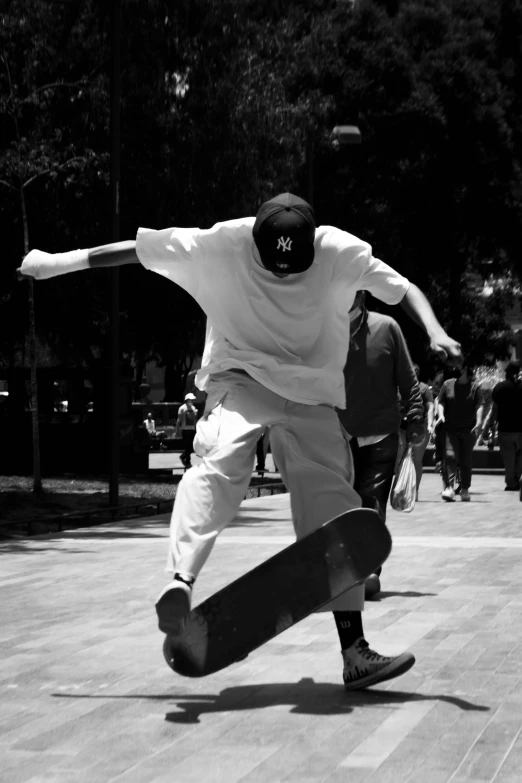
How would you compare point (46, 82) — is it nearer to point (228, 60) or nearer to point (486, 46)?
point (228, 60)

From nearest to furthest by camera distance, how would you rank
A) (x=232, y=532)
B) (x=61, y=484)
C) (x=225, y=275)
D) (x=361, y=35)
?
(x=225, y=275)
(x=232, y=532)
(x=61, y=484)
(x=361, y=35)

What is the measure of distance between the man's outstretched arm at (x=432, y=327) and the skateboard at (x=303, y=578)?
59 centimetres

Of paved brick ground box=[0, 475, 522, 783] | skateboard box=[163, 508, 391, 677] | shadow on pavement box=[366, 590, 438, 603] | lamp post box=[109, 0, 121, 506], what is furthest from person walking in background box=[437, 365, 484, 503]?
skateboard box=[163, 508, 391, 677]

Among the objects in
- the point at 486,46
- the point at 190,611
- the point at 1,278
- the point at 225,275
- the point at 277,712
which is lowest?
the point at 277,712

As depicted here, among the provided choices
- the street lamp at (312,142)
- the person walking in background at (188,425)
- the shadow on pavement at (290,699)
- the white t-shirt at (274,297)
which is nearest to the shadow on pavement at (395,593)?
the shadow on pavement at (290,699)

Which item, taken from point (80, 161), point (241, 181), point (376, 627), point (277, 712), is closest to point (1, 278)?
point (80, 161)

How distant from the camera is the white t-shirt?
4746mm

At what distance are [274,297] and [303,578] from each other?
38.3 inches

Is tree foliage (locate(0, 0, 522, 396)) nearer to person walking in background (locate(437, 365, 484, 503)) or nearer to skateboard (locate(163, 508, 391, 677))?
person walking in background (locate(437, 365, 484, 503))

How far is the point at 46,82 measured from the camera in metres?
20.4

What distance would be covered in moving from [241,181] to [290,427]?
1724 cm

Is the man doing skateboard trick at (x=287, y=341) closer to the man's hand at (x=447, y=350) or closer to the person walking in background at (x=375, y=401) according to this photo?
the man's hand at (x=447, y=350)

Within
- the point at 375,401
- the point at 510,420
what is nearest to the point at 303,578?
the point at 375,401

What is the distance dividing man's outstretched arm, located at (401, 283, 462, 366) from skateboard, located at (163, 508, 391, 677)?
588mm
